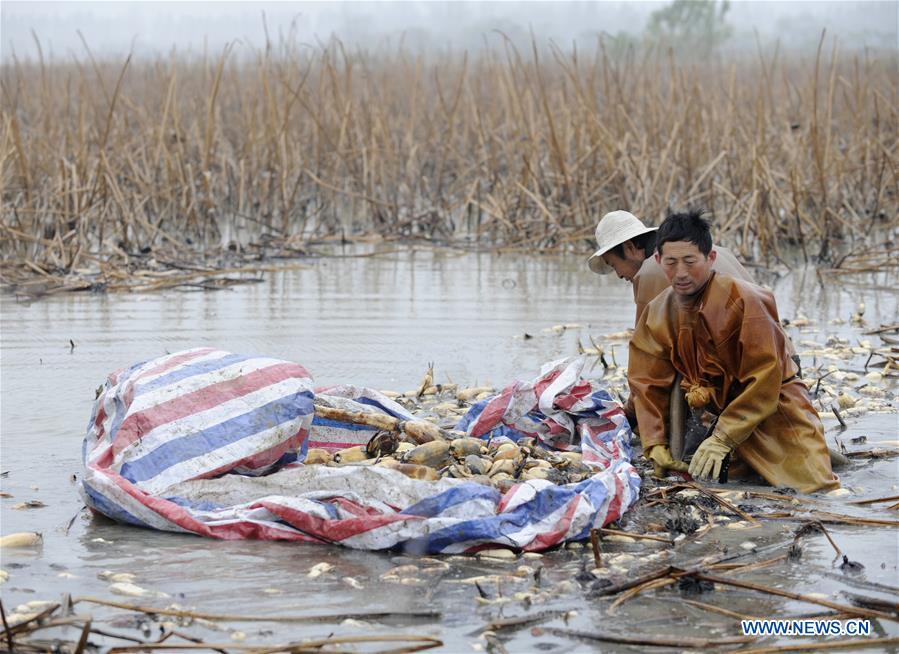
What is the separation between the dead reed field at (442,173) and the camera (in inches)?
354

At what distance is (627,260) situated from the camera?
16.7 feet

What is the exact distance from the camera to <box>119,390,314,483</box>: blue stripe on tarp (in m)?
3.86

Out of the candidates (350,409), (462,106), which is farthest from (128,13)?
(350,409)

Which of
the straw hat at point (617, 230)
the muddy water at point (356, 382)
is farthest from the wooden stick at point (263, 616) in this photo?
the straw hat at point (617, 230)

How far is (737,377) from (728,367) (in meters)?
0.05

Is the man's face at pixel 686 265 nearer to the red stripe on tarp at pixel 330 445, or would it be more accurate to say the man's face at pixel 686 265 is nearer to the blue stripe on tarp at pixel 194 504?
the red stripe on tarp at pixel 330 445

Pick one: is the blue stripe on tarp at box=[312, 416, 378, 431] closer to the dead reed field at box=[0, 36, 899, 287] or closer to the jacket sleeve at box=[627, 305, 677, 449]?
the jacket sleeve at box=[627, 305, 677, 449]

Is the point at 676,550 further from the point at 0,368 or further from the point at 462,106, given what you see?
the point at 462,106

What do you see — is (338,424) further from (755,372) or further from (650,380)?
(755,372)

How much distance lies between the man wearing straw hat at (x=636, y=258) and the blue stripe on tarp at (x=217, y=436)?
1.38 meters

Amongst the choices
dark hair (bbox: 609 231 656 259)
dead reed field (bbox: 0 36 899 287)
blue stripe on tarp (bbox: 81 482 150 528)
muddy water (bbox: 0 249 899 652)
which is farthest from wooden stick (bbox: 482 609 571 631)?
dead reed field (bbox: 0 36 899 287)

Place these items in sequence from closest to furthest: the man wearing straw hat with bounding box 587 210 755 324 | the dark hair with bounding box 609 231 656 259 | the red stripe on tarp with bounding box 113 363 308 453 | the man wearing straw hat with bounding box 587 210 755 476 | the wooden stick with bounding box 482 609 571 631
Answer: the wooden stick with bounding box 482 609 571 631 → the red stripe on tarp with bounding box 113 363 308 453 → the man wearing straw hat with bounding box 587 210 755 476 → the man wearing straw hat with bounding box 587 210 755 324 → the dark hair with bounding box 609 231 656 259

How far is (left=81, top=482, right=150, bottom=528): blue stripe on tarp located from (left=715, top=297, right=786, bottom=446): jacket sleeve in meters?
1.99

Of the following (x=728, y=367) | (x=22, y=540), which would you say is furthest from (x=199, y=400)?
(x=728, y=367)
